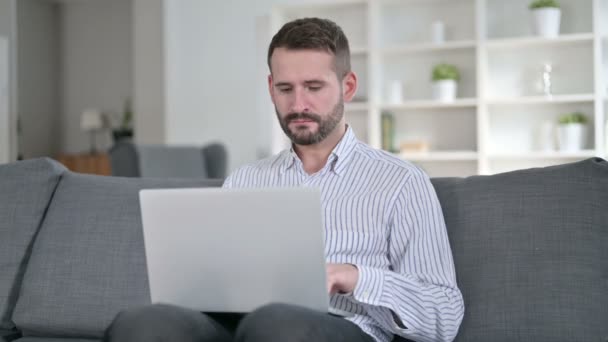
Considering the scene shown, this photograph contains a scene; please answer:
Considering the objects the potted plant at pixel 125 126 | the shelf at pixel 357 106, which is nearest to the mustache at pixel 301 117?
the shelf at pixel 357 106

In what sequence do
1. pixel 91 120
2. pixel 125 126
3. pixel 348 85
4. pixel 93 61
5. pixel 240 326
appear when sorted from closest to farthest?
pixel 240 326
pixel 348 85
pixel 91 120
pixel 125 126
pixel 93 61

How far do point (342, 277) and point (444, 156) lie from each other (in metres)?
3.53

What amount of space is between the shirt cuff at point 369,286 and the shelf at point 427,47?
11.9ft

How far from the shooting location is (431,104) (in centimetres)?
473

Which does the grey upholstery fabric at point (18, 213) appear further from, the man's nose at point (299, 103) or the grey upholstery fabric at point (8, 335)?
the man's nose at point (299, 103)

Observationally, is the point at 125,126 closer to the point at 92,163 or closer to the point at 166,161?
the point at 92,163

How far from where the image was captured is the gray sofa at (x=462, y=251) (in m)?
1.50

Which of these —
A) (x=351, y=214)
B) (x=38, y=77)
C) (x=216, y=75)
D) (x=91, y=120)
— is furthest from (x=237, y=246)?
(x=38, y=77)

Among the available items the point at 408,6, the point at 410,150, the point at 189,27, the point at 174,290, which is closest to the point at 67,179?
the point at 174,290

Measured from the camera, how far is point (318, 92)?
5.04ft

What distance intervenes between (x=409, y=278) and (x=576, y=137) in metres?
3.42

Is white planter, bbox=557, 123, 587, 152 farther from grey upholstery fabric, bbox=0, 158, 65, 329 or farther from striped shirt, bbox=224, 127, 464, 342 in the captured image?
grey upholstery fabric, bbox=0, 158, 65, 329

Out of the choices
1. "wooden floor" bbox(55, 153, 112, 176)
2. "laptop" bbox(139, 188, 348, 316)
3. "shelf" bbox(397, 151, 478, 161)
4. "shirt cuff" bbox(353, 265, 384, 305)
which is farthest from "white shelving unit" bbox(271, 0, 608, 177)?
"laptop" bbox(139, 188, 348, 316)

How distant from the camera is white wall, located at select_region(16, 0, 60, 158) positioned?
798 cm
